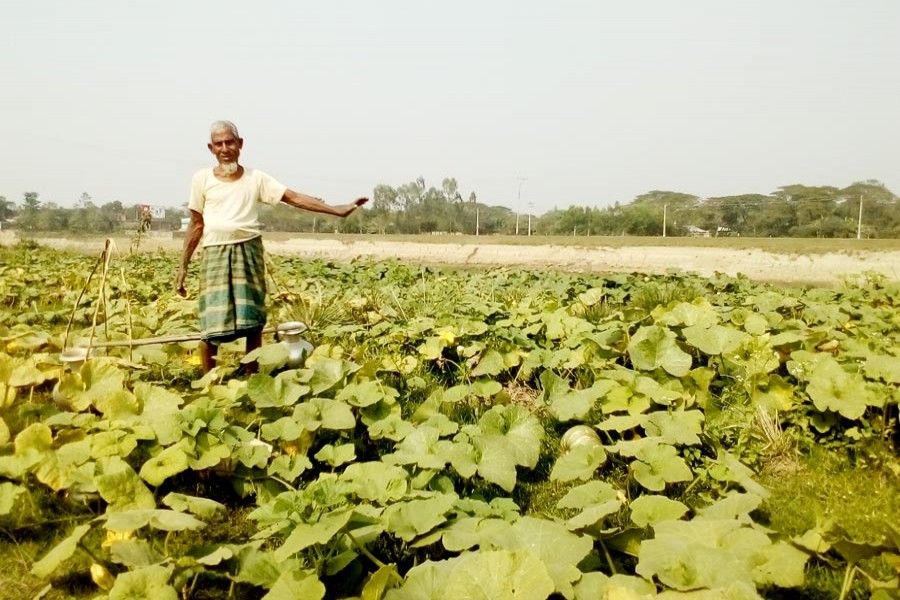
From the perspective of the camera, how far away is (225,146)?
366cm

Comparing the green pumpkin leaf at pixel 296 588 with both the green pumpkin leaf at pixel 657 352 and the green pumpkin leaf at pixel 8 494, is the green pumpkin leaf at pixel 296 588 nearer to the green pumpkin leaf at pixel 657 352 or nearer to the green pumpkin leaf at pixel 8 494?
the green pumpkin leaf at pixel 8 494

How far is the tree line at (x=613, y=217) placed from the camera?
89.0ft

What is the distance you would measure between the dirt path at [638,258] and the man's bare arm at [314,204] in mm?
6374

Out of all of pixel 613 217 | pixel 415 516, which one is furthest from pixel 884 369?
pixel 613 217

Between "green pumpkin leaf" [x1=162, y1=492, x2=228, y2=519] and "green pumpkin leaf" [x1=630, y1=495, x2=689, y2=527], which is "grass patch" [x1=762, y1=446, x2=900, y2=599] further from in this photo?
"green pumpkin leaf" [x1=162, y1=492, x2=228, y2=519]

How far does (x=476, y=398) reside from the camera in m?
3.44

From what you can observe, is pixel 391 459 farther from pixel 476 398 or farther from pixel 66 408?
pixel 66 408

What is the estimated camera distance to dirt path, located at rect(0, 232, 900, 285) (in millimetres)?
15125

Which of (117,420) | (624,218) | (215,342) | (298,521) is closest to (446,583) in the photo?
(298,521)

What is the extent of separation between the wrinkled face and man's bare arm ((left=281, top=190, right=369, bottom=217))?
0.39 meters

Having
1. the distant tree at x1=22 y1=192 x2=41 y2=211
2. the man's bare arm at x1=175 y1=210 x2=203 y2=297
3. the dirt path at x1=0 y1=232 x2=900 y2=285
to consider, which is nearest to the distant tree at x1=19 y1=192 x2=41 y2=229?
the distant tree at x1=22 y1=192 x2=41 y2=211

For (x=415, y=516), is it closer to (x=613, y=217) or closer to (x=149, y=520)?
(x=149, y=520)

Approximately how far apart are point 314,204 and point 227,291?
777 mm

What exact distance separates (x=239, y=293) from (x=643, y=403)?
250cm
